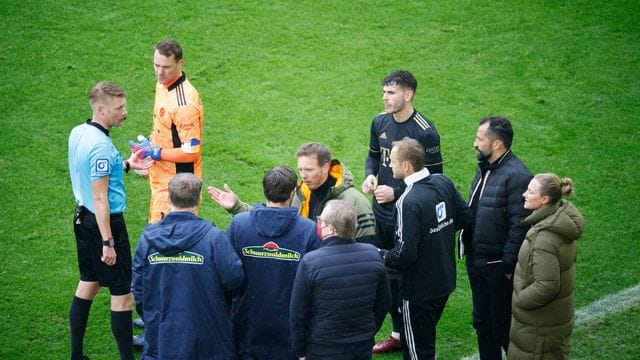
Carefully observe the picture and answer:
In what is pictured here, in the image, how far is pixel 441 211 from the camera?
18.8 feet

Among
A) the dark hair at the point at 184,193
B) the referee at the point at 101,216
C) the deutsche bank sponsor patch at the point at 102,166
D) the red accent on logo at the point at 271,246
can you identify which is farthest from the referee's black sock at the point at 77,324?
the red accent on logo at the point at 271,246

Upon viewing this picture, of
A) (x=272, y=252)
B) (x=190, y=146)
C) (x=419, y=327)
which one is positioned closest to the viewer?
(x=272, y=252)

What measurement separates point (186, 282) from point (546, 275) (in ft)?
8.07

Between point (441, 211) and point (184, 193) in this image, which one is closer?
point (184, 193)

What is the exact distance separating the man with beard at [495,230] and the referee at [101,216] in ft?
9.13

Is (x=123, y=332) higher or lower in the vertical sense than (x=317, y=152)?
lower

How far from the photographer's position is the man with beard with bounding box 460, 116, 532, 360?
5.85 m

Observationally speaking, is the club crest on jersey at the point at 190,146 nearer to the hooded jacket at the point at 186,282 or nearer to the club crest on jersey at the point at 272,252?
the hooded jacket at the point at 186,282

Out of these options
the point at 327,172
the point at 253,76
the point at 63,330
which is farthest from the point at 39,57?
the point at 327,172

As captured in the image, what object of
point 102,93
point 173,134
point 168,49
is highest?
point 168,49

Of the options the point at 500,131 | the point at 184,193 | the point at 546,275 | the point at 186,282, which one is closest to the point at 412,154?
the point at 500,131

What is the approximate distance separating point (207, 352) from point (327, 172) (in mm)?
1617

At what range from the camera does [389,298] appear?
5039 mm

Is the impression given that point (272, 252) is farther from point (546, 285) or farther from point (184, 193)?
point (546, 285)
